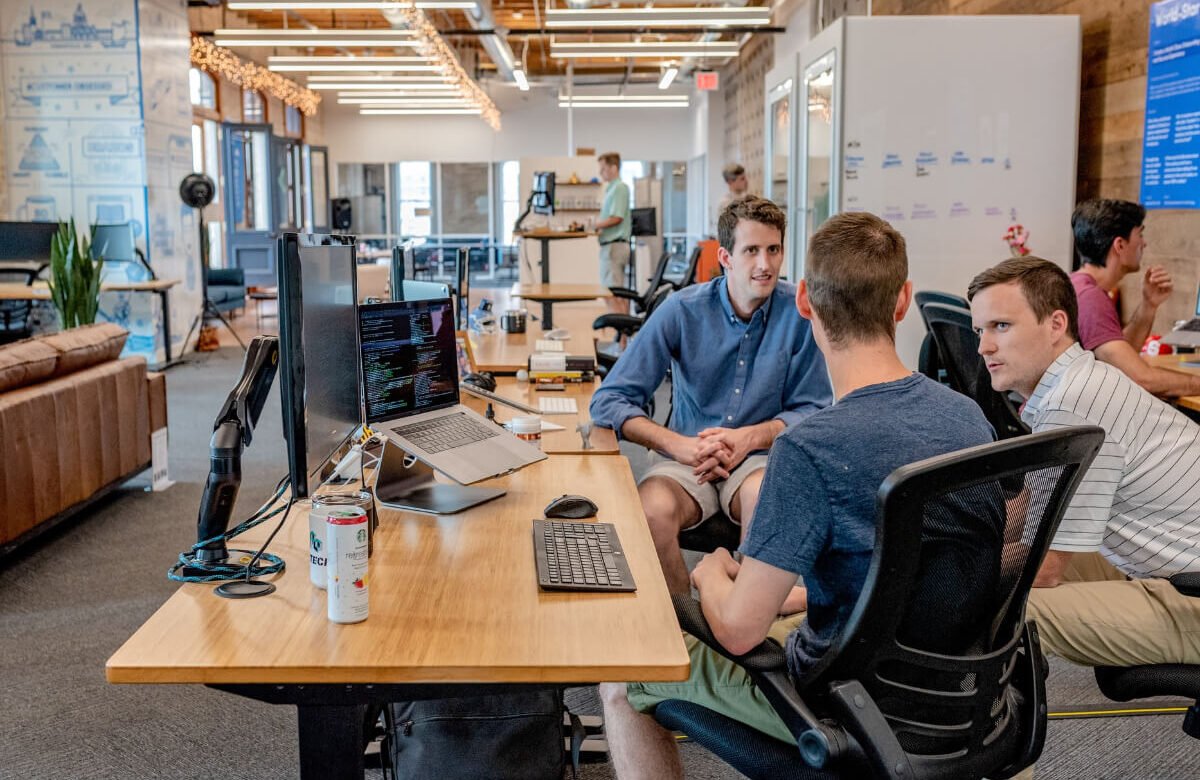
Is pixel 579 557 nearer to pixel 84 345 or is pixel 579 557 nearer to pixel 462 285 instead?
pixel 462 285

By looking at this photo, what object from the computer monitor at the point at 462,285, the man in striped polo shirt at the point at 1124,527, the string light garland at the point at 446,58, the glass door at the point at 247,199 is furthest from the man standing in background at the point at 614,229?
the man in striped polo shirt at the point at 1124,527

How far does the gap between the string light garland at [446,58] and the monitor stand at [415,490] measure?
759 centimetres

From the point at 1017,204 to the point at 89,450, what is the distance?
460cm

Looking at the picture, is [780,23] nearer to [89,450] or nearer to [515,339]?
[515,339]

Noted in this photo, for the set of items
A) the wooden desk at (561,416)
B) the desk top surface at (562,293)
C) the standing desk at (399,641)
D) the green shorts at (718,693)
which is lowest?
the green shorts at (718,693)

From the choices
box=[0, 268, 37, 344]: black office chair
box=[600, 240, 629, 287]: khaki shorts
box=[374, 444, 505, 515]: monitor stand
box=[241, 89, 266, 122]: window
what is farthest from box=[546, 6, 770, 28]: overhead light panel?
box=[241, 89, 266, 122]: window

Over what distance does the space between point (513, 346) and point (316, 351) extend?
2.62m

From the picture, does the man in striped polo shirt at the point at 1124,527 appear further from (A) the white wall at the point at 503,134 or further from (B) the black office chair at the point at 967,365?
(A) the white wall at the point at 503,134

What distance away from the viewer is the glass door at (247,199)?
1488 cm

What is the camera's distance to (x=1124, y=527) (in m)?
2.14

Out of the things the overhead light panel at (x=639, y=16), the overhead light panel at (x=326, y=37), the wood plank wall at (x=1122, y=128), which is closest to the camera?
the wood plank wall at (x=1122, y=128)

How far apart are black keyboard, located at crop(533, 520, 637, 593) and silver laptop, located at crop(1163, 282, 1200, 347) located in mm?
2911

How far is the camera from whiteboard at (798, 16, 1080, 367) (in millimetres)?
5766

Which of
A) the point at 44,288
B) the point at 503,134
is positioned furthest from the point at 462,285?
the point at 503,134
